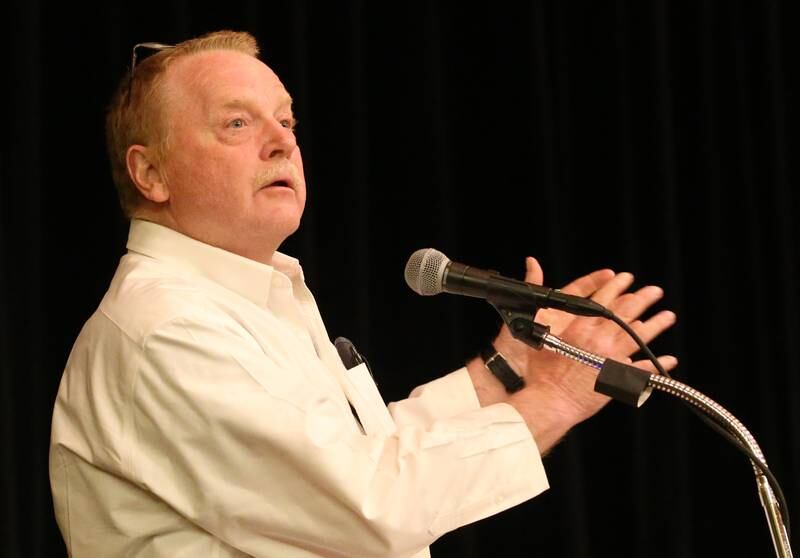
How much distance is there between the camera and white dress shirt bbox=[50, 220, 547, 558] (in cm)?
126

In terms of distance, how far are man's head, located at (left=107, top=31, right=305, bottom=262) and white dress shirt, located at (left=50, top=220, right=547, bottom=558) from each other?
23cm

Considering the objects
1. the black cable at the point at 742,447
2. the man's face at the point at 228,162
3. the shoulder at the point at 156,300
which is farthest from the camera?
the man's face at the point at 228,162

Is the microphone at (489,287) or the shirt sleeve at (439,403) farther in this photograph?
the shirt sleeve at (439,403)

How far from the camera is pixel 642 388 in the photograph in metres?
1.27

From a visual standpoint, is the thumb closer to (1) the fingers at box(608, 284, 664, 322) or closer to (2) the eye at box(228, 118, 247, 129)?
(1) the fingers at box(608, 284, 664, 322)

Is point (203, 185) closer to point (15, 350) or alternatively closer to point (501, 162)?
point (15, 350)

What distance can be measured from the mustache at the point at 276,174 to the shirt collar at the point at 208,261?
139 millimetres

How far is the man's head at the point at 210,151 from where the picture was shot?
1626mm

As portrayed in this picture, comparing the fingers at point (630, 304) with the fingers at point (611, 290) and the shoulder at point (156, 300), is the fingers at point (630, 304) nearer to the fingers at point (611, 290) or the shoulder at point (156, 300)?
the fingers at point (611, 290)

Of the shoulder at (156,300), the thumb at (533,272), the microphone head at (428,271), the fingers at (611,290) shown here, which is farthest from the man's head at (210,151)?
the fingers at (611,290)

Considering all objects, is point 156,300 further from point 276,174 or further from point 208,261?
point 276,174

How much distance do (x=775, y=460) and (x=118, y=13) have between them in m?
2.06

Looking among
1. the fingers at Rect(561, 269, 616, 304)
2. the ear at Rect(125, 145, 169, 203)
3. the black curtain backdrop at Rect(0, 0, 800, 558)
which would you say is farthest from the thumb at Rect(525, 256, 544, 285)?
the black curtain backdrop at Rect(0, 0, 800, 558)

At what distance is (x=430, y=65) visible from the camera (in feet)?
8.50
